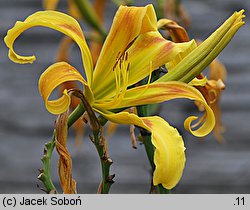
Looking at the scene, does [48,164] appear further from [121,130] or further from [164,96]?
[121,130]

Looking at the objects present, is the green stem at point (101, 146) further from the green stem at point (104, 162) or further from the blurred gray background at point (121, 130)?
the blurred gray background at point (121, 130)

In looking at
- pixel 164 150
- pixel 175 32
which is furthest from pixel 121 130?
pixel 164 150

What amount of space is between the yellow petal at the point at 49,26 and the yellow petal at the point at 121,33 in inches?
0.5

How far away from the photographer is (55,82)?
73 cm

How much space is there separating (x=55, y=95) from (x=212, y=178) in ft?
1.98

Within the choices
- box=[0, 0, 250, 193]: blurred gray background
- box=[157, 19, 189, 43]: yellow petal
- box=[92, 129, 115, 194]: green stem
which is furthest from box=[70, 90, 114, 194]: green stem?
box=[0, 0, 250, 193]: blurred gray background

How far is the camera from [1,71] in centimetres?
272

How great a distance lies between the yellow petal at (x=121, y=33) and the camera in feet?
2.48

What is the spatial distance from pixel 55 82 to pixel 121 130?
1.95 metres

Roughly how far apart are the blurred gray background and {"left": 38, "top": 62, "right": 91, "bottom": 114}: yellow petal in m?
1.77

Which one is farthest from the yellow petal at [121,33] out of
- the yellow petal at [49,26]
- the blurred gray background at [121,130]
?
the blurred gray background at [121,130]

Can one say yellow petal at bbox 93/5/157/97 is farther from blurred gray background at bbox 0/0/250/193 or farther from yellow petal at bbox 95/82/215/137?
blurred gray background at bbox 0/0/250/193

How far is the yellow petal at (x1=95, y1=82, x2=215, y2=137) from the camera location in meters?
0.75
